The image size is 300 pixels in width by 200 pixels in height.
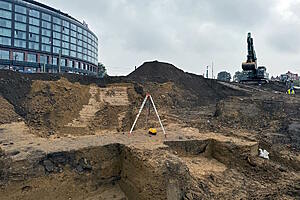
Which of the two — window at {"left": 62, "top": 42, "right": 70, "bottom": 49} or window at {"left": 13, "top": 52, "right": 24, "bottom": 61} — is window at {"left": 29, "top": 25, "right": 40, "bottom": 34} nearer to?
window at {"left": 13, "top": 52, "right": 24, "bottom": 61}

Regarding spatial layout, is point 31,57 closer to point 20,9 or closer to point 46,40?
point 46,40

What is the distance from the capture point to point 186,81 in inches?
797

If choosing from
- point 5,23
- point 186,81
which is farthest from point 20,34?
point 186,81

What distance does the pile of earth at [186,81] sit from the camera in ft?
60.4

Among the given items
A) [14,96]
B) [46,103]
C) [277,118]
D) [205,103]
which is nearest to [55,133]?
[46,103]

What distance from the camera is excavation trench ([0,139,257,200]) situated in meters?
4.73

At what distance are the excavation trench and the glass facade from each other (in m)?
42.4

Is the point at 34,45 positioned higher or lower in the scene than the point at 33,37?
lower

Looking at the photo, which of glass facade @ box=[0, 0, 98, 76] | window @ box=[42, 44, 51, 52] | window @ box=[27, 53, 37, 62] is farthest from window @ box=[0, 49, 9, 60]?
window @ box=[42, 44, 51, 52]

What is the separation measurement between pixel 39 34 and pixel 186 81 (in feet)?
135

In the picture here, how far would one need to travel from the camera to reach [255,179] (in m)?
5.56

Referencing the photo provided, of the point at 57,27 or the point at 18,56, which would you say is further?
the point at 57,27

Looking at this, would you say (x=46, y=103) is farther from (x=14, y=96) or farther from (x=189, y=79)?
(x=189, y=79)

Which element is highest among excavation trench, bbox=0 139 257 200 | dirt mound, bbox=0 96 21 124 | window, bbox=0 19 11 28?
window, bbox=0 19 11 28
